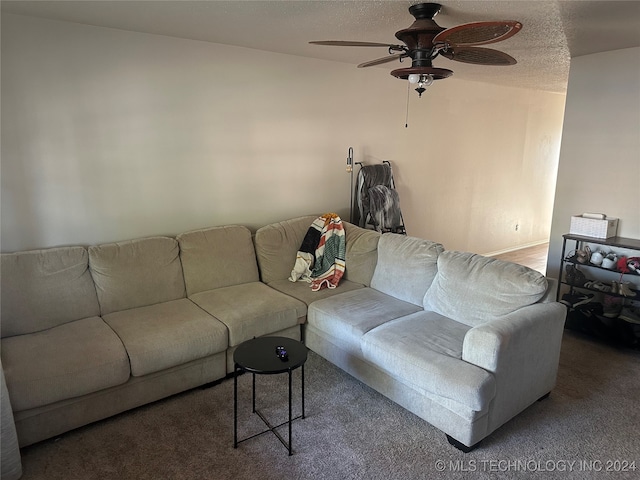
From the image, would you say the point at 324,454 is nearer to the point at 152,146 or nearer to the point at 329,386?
the point at 329,386

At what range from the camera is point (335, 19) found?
2.60m

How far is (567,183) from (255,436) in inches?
139

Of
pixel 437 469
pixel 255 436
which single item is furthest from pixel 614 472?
pixel 255 436

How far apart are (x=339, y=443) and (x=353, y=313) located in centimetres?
86

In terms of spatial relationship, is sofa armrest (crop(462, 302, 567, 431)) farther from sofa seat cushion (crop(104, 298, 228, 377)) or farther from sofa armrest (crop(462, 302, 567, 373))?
sofa seat cushion (crop(104, 298, 228, 377))

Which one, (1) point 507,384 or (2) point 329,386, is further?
(2) point 329,386

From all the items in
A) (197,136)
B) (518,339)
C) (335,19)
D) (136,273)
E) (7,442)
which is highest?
(335,19)

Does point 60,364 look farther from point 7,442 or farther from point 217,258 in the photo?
point 217,258

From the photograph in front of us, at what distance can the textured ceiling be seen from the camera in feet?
7.75

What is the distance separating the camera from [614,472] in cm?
211

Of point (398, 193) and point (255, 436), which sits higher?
point (398, 193)

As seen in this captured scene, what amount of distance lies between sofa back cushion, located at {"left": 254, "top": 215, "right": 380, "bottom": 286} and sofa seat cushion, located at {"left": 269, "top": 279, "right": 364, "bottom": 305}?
7 centimetres

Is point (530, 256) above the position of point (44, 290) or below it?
below

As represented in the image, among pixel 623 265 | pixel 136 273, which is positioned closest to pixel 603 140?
pixel 623 265
